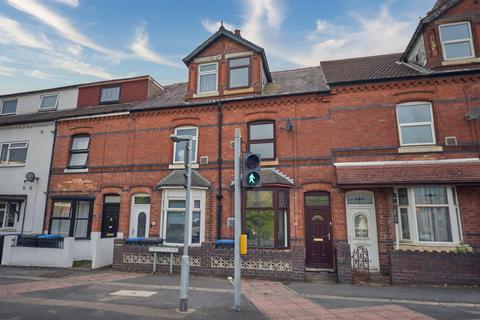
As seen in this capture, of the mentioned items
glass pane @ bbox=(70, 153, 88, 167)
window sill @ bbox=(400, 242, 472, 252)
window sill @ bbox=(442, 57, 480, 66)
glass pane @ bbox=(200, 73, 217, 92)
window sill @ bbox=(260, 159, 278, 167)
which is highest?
glass pane @ bbox=(200, 73, 217, 92)

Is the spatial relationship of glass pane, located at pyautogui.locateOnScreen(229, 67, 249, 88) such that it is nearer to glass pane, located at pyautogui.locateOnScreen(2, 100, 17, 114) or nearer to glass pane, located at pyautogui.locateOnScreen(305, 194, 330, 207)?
glass pane, located at pyautogui.locateOnScreen(305, 194, 330, 207)

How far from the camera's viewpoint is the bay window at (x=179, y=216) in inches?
Answer: 497

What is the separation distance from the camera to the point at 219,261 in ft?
34.4

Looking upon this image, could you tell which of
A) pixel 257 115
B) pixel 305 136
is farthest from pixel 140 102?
pixel 305 136

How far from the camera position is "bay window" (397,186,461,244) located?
10.3m

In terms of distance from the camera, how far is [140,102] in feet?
53.3

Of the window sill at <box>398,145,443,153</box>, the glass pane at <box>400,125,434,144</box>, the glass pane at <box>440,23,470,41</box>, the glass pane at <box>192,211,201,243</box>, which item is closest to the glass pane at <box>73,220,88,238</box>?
the glass pane at <box>192,211,201,243</box>

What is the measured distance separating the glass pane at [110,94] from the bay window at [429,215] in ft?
50.4

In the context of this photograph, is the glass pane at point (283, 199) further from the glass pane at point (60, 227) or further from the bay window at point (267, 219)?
the glass pane at point (60, 227)

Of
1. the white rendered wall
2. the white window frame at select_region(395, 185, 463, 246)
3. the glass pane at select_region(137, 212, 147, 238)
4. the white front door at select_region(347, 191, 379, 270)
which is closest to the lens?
the white window frame at select_region(395, 185, 463, 246)

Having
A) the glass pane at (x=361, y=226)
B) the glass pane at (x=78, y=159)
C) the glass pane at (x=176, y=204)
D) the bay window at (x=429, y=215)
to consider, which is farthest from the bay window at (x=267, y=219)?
the glass pane at (x=78, y=159)

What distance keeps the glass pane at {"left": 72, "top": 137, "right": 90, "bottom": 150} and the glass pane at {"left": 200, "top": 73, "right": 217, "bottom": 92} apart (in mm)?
6656

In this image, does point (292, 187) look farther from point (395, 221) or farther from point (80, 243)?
point (80, 243)

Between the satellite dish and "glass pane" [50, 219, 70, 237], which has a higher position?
the satellite dish
